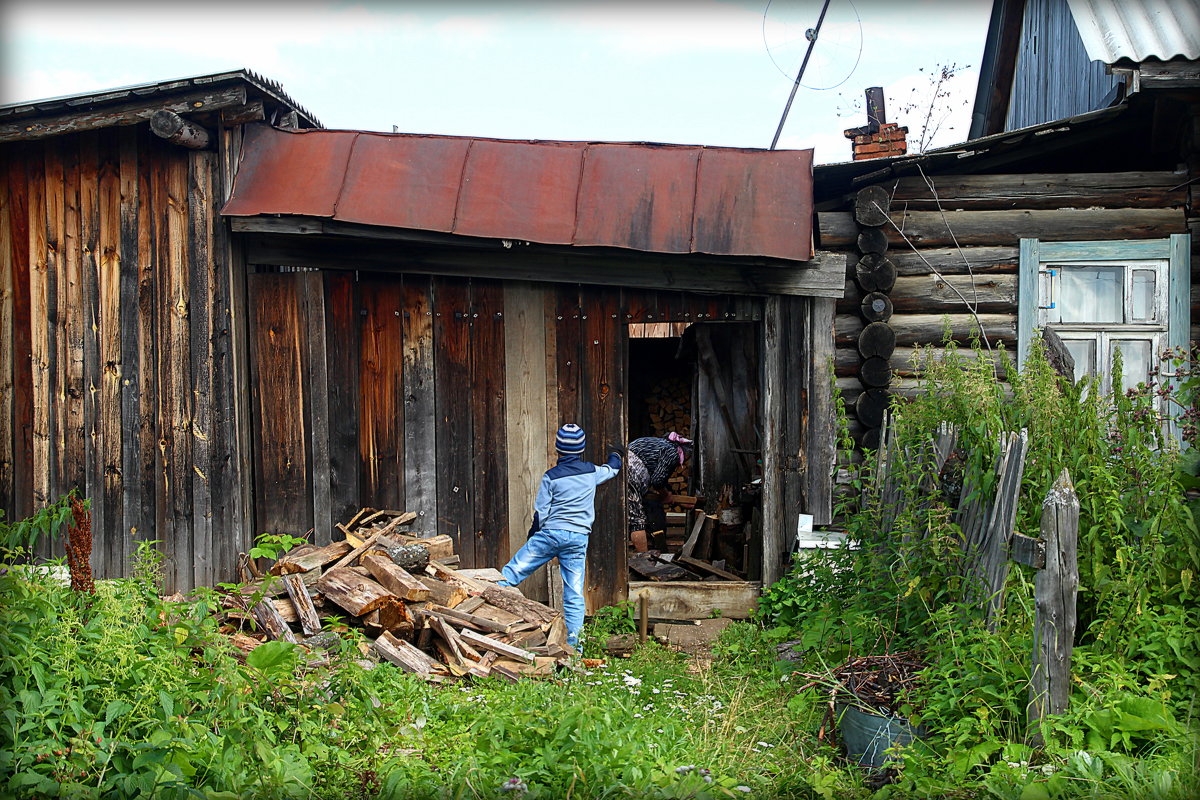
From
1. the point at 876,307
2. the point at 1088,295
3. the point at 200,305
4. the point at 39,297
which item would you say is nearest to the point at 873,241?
the point at 876,307

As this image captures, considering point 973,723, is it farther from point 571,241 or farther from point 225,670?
point 571,241

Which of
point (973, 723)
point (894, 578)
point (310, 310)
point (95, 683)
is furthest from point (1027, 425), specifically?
point (310, 310)

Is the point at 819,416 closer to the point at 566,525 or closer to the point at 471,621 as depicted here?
the point at 566,525

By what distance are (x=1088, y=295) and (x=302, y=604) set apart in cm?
682

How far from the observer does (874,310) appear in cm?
759

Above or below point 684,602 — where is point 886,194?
above

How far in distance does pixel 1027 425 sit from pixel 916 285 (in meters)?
3.37

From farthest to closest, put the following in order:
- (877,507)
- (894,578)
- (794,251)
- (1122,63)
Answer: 1. (794,251)
2. (1122,63)
3. (877,507)
4. (894,578)

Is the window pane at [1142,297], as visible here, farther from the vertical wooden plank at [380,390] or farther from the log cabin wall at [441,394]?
the vertical wooden plank at [380,390]

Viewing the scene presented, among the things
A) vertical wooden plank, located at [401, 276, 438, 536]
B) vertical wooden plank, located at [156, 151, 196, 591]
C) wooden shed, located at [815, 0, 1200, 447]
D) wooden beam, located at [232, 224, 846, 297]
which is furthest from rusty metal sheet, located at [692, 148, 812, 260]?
vertical wooden plank, located at [156, 151, 196, 591]

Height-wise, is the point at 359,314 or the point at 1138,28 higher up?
the point at 1138,28

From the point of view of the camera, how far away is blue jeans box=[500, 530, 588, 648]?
6.84m

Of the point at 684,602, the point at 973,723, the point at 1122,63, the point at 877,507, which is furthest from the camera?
the point at 684,602

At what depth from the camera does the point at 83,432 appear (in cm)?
688
